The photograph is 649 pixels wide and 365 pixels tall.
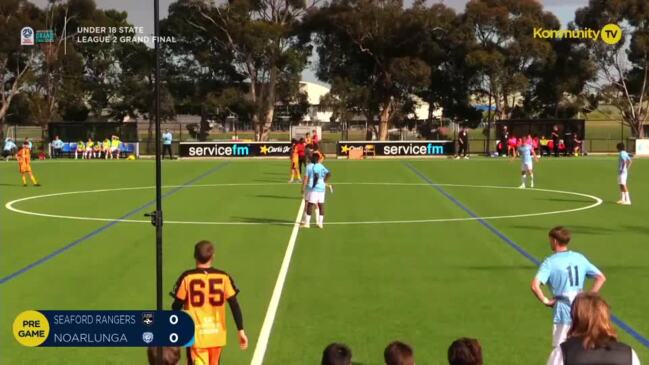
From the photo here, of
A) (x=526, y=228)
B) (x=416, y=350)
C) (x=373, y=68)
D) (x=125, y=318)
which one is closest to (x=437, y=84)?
(x=373, y=68)

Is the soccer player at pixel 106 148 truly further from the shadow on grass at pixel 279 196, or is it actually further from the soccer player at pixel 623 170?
the soccer player at pixel 623 170

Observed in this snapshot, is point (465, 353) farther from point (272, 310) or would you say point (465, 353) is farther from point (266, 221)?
point (266, 221)

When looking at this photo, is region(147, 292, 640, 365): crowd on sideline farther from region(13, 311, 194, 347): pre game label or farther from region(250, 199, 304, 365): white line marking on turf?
region(250, 199, 304, 365): white line marking on turf

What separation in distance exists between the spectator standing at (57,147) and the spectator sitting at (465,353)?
173 ft

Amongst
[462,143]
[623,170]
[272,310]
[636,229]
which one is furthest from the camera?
[462,143]

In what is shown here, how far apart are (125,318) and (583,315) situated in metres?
2.68

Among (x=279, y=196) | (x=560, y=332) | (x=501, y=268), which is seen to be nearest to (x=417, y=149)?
(x=279, y=196)

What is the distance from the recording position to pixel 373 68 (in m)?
66.0

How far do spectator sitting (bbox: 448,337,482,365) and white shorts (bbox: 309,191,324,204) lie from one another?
519 inches

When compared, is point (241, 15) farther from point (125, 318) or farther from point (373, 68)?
point (125, 318)

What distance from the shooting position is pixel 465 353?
4.80m

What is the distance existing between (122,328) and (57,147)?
52832 mm

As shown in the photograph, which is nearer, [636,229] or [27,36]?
[636,229]

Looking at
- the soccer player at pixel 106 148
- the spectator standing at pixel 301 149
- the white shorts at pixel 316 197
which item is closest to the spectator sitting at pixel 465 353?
the white shorts at pixel 316 197
